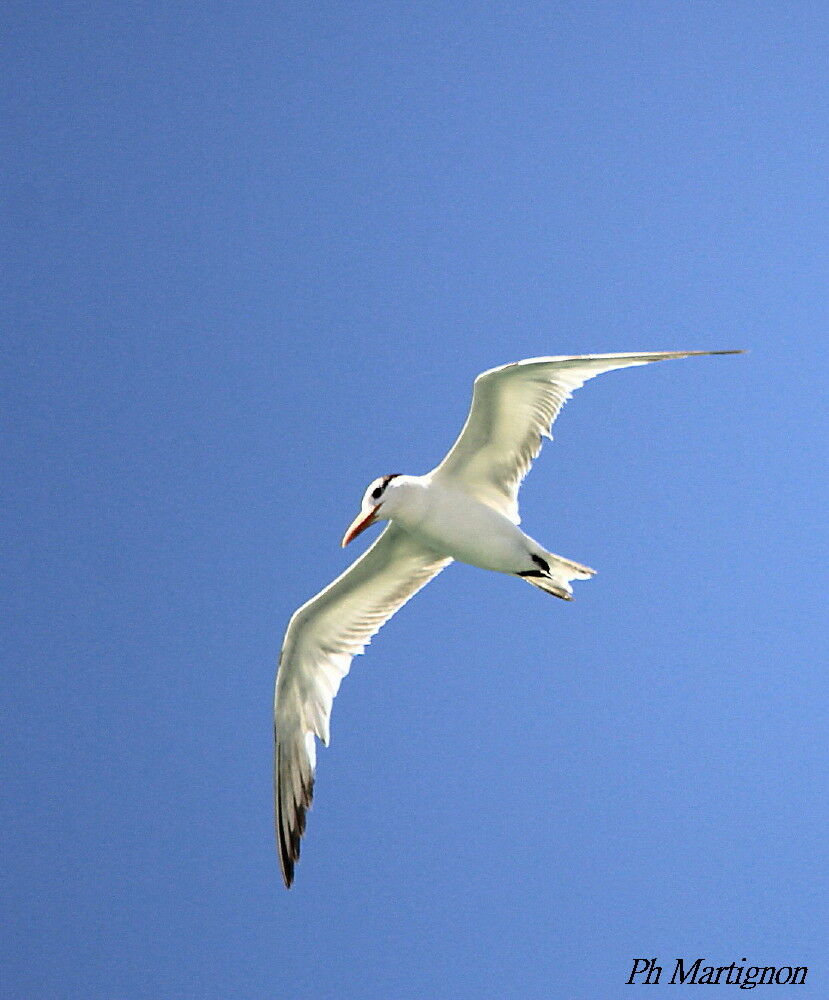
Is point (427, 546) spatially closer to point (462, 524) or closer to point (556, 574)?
point (462, 524)

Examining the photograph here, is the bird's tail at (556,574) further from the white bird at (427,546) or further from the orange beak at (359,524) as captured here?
the orange beak at (359,524)

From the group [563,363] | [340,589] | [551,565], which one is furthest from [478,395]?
[340,589]

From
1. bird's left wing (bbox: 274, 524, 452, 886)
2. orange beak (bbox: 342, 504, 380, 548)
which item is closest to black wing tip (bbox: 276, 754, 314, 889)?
bird's left wing (bbox: 274, 524, 452, 886)

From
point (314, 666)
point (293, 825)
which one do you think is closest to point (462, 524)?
point (314, 666)

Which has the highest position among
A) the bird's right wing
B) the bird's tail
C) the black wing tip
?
the bird's right wing

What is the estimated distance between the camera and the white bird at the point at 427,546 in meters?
11.3

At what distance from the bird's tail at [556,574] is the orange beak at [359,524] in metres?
1.32

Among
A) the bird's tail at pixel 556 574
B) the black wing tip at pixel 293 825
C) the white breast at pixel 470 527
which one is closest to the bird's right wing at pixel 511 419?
the white breast at pixel 470 527

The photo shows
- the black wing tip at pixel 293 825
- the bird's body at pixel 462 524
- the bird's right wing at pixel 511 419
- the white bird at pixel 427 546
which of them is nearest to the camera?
the bird's right wing at pixel 511 419

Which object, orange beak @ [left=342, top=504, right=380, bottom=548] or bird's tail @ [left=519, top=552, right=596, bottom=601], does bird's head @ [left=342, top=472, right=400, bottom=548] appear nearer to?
orange beak @ [left=342, top=504, right=380, bottom=548]

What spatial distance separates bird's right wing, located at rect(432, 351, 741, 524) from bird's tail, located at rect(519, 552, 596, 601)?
48 centimetres

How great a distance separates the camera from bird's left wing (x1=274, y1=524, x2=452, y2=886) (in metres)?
12.7

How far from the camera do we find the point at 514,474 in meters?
11.9

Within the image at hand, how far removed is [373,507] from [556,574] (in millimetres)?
1620
